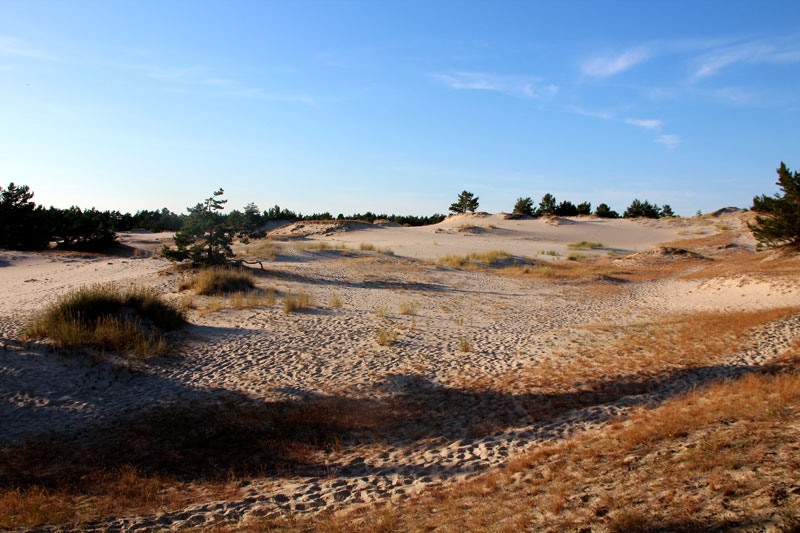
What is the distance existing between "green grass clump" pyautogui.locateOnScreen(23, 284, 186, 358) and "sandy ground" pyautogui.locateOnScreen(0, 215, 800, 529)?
0.46 meters

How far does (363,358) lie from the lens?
10898mm

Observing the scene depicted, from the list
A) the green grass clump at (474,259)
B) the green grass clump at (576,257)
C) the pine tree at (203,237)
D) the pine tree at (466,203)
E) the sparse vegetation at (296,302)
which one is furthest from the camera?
the pine tree at (466,203)

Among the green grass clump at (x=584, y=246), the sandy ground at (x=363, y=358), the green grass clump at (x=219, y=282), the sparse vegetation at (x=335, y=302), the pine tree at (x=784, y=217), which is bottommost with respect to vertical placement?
the sandy ground at (x=363, y=358)

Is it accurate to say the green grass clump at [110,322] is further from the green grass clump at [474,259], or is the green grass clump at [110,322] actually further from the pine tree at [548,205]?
the pine tree at [548,205]

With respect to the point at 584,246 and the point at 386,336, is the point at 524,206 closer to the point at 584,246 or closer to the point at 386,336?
the point at 584,246

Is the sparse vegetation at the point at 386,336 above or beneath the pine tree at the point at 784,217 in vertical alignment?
beneath

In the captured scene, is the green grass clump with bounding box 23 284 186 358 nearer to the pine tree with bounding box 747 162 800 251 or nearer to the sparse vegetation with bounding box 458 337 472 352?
the sparse vegetation with bounding box 458 337 472 352

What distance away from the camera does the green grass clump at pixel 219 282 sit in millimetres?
15945

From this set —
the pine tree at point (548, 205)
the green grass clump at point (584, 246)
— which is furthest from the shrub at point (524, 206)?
the green grass clump at point (584, 246)

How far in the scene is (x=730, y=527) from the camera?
3.49 m

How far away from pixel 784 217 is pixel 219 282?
2074 cm

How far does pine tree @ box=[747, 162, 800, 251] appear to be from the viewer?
2031 centimetres

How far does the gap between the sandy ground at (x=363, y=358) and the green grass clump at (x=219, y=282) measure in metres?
0.61

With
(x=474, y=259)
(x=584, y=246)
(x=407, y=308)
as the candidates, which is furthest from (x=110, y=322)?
(x=584, y=246)
